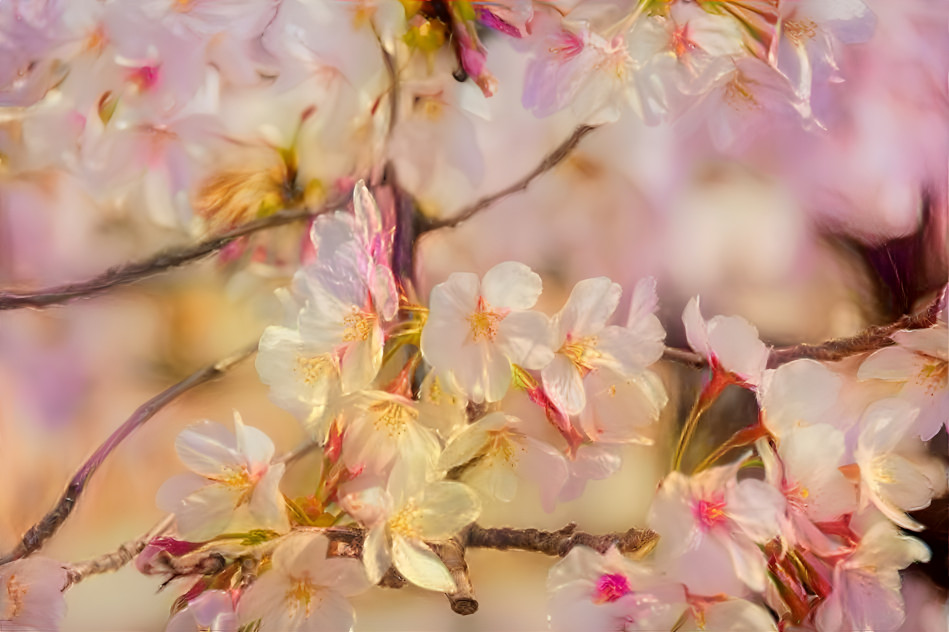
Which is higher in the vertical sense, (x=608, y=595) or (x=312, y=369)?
(x=312, y=369)

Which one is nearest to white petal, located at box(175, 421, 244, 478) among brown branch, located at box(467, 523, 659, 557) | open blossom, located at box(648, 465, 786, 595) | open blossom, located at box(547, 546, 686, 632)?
brown branch, located at box(467, 523, 659, 557)

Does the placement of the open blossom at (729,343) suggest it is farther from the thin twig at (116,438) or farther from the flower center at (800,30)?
the thin twig at (116,438)

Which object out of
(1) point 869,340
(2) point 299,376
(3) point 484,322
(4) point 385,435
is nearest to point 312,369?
(2) point 299,376

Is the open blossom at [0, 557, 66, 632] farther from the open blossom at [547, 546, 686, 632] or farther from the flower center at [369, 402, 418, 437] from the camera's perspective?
the open blossom at [547, 546, 686, 632]

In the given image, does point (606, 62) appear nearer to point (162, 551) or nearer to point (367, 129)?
point (367, 129)

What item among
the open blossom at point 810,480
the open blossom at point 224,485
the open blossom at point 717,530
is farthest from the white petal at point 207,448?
the open blossom at point 810,480

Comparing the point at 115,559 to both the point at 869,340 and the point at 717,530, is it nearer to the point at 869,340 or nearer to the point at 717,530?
the point at 717,530

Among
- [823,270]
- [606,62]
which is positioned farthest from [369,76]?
[823,270]
